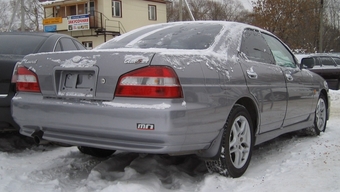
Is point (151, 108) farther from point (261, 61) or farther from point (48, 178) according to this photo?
point (261, 61)

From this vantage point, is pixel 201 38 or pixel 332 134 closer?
pixel 201 38

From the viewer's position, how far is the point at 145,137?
277 cm

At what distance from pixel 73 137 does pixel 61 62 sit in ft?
2.16

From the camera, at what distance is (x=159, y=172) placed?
11.9 ft

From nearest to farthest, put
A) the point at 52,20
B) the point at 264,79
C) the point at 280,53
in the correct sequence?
the point at 264,79 < the point at 280,53 < the point at 52,20

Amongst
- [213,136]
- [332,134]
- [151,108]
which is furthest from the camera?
[332,134]

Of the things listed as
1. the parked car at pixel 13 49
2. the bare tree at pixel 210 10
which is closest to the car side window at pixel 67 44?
the parked car at pixel 13 49

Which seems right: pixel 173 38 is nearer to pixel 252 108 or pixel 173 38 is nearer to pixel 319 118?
pixel 252 108

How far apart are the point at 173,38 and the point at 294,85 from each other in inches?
69.0

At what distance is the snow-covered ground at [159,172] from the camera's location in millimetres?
3125

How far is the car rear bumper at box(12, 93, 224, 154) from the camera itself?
2732 millimetres

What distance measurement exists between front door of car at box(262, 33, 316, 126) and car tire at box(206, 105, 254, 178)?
3.10ft

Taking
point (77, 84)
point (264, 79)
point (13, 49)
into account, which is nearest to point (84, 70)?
point (77, 84)

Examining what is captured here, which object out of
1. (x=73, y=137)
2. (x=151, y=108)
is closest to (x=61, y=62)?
(x=73, y=137)
